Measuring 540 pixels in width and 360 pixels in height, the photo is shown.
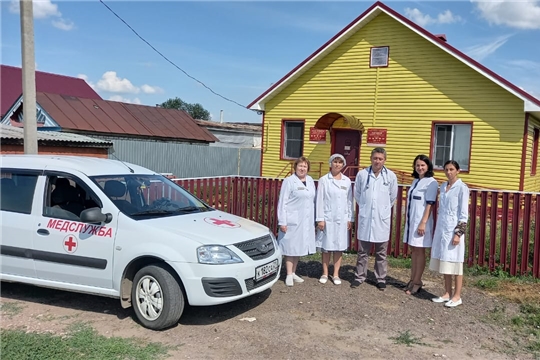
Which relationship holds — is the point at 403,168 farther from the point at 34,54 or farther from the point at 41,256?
the point at 41,256

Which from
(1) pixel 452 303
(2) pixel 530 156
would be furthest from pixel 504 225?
(2) pixel 530 156

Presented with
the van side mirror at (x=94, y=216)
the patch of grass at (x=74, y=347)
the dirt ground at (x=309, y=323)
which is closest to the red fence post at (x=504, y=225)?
the dirt ground at (x=309, y=323)

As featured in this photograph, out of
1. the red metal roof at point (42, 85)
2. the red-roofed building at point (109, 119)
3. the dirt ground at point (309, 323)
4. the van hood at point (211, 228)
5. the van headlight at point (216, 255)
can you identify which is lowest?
the dirt ground at point (309, 323)

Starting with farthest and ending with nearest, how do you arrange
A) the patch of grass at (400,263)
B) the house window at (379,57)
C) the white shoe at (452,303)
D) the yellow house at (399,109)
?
the house window at (379,57) → the yellow house at (399,109) → the patch of grass at (400,263) → the white shoe at (452,303)

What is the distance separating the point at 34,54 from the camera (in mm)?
7977

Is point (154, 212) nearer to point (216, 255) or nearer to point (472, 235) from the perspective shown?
point (216, 255)

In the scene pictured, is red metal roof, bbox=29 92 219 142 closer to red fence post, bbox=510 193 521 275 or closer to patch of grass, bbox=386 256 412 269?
patch of grass, bbox=386 256 412 269

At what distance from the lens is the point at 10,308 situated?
5.18 metres

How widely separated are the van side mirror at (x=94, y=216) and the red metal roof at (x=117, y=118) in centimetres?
1607

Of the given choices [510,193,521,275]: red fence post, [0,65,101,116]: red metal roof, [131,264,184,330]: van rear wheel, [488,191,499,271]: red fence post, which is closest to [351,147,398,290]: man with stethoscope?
[488,191,499,271]: red fence post

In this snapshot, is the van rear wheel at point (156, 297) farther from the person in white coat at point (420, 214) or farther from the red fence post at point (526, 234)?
the red fence post at point (526, 234)

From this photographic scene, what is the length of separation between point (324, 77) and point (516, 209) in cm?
1033

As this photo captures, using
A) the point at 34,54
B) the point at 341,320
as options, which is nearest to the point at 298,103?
the point at 34,54

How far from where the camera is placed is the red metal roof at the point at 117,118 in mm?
19844
